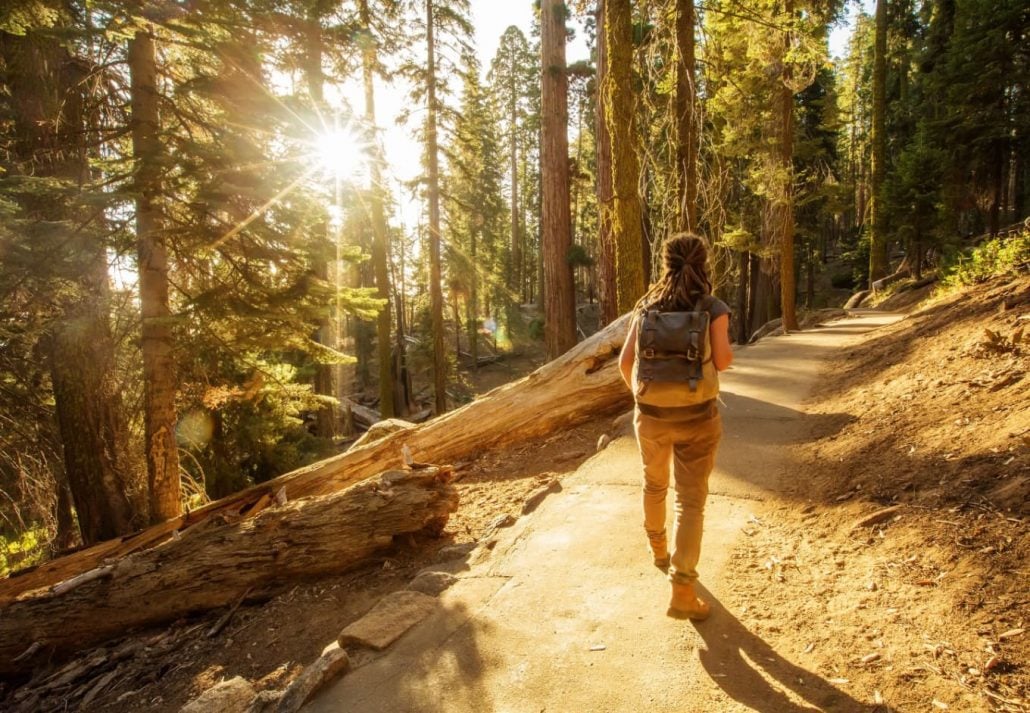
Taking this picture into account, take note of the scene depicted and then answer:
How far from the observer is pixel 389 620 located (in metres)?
3.48

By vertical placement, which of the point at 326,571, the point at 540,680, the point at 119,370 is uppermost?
the point at 119,370

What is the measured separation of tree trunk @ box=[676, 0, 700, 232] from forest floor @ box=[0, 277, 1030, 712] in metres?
3.37

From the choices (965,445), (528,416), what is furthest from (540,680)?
(528,416)

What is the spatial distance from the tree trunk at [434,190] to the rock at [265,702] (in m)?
14.7

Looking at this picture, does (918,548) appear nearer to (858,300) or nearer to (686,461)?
(686,461)

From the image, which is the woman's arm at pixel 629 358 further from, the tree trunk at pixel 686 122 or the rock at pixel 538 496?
the tree trunk at pixel 686 122

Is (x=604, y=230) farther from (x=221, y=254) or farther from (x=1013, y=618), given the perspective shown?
(x=1013, y=618)

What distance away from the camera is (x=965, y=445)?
4.21 meters

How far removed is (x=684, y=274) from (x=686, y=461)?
115cm

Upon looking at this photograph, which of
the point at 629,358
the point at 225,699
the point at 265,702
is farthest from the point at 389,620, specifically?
the point at 629,358

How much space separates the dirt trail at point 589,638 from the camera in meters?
2.62

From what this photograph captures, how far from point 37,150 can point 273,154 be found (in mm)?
3025

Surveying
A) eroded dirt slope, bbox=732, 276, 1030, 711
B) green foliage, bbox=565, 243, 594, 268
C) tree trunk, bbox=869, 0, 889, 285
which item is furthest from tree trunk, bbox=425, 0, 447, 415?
tree trunk, bbox=869, 0, 889, 285

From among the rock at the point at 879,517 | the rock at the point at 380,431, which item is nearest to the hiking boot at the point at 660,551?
the rock at the point at 879,517
